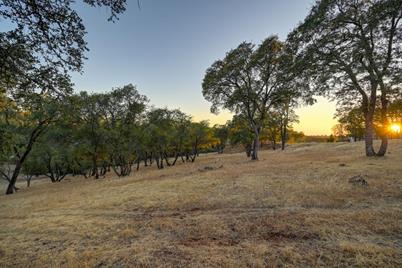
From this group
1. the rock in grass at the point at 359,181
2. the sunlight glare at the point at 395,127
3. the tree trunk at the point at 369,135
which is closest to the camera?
the rock in grass at the point at 359,181

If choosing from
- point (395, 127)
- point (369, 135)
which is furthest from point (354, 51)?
point (395, 127)

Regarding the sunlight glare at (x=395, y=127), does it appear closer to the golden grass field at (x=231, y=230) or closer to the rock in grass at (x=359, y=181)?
the rock in grass at (x=359, y=181)

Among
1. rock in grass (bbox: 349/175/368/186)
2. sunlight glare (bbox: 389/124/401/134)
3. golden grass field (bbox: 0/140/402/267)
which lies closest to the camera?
golden grass field (bbox: 0/140/402/267)

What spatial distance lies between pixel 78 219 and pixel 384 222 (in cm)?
902

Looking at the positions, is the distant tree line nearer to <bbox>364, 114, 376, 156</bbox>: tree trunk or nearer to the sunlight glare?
<bbox>364, 114, 376, 156</bbox>: tree trunk

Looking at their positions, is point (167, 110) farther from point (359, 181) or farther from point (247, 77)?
point (359, 181)

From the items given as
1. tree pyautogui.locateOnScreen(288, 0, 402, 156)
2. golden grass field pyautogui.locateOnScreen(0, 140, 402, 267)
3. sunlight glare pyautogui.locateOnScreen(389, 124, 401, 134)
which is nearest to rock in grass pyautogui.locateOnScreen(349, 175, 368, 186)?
golden grass field pyautogui.locateOnScreen(0, 140, 402, 267)

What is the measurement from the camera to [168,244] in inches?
183

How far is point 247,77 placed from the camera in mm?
20516

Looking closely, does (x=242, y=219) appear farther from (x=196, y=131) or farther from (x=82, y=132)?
(x=196, y=131)

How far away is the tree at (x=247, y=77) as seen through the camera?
19.1 m

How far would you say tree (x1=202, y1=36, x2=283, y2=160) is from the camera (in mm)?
19062

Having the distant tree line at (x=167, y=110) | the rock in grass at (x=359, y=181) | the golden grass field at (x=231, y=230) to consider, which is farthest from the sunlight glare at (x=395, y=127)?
the golden grass field at (x=231, y=230)

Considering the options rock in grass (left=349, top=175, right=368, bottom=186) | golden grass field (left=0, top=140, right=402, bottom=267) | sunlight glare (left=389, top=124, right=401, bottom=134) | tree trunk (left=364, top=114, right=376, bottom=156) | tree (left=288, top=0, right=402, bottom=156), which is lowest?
golden grass field (left=0, top=140, right=402, bottom=267)
